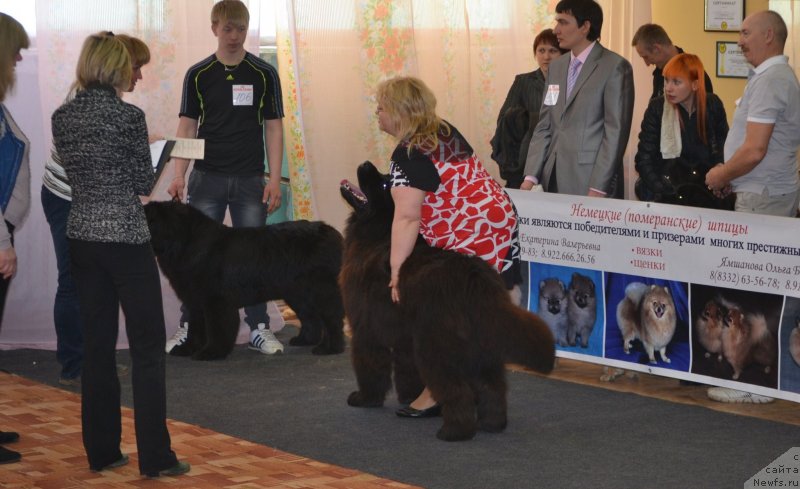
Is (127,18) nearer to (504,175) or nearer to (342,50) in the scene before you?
(342,50)

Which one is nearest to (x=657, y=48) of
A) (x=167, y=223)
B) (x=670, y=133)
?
(x=670, y=133)

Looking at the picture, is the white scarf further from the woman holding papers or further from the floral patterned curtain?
the woman holding papers

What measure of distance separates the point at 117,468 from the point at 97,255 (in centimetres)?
81

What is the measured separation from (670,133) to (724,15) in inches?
155

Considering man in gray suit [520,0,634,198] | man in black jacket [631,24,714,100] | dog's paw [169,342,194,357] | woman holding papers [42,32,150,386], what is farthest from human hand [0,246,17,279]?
man in black jacket [631,24,714,100]

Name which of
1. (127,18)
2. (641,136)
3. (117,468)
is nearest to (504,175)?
(641,136)

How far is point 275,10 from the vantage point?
6500mm

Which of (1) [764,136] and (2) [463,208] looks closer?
(2) [463,208]

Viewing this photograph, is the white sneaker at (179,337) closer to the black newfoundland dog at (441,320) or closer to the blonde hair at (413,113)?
the black newfoundland dog at (441,320)

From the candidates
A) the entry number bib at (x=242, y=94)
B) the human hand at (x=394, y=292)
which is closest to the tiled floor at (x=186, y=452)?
the human hand at (x=394, y=292)

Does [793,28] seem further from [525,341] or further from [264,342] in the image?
[525,341]

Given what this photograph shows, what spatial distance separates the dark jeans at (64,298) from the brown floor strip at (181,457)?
19.8 inches

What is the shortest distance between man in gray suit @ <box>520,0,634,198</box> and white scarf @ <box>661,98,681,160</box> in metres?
0.36

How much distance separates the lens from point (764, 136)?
14.6ft
